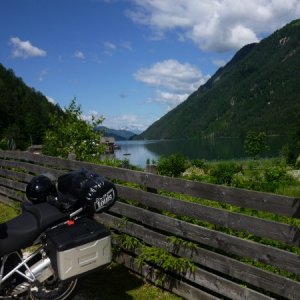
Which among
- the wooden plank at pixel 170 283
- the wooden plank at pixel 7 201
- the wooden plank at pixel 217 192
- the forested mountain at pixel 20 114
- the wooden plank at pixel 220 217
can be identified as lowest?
the wooden plank at pixel 170 283

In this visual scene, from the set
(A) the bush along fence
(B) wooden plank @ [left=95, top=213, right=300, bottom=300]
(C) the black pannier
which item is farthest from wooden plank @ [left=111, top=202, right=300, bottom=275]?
(C) the black pannier

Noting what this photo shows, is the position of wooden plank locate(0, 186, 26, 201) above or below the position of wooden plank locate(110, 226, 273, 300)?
above

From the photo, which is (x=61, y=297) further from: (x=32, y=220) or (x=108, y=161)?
(x=108, y=161)

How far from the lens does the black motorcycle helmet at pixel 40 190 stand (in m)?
4.88

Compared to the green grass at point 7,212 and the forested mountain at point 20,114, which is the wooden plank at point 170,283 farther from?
the forested mountain at point 20,114

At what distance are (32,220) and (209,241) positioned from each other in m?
2.01

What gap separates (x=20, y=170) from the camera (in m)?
11.0

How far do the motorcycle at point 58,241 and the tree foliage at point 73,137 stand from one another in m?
7.64

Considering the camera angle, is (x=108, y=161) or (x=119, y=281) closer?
(x=119, y=281)

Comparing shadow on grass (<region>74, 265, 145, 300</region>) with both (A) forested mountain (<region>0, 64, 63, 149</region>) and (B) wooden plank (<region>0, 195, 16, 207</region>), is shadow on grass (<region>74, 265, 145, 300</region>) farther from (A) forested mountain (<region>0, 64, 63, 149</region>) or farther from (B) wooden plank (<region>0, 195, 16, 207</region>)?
(A) forested mountain (<region>0, 64, 63, 149</region>)

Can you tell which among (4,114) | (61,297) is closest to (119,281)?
(61,297)

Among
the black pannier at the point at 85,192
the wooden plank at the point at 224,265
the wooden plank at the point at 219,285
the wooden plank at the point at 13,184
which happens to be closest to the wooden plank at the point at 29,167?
the wooden plank at the point at 13,184

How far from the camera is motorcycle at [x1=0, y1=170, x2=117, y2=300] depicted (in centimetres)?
425

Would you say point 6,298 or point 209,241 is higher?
point 209,241
